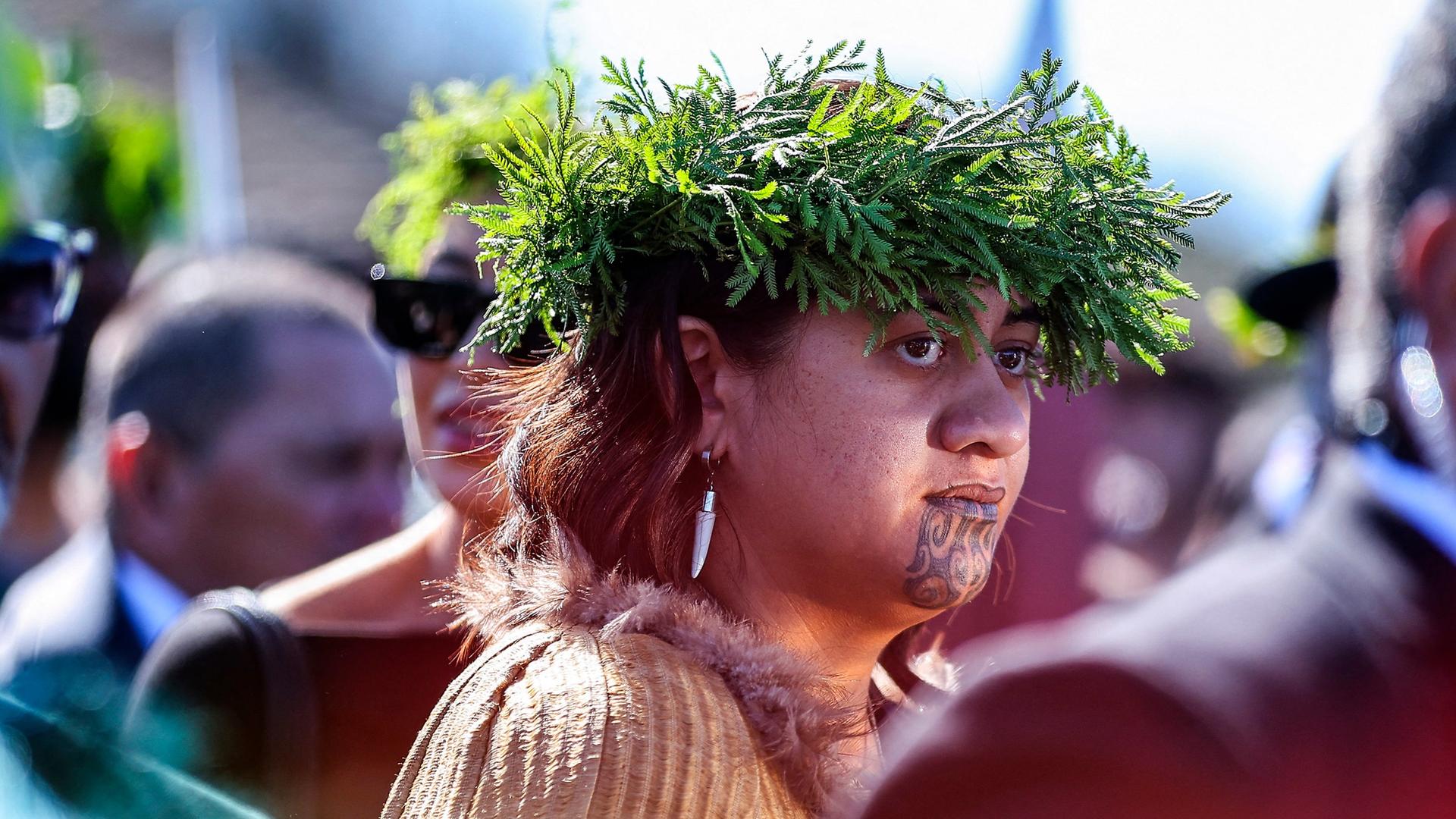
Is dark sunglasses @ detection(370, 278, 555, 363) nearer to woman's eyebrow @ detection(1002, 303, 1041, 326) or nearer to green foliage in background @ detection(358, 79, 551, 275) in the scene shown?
green foliage in background @ detection(358, 79, 551, 275)

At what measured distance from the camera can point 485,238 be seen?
2.18 metres

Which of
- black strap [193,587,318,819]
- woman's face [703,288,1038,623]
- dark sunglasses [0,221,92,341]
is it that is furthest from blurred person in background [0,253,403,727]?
woman's face [703,288,1038,623]

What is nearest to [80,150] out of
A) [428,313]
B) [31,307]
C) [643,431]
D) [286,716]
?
[31,307]

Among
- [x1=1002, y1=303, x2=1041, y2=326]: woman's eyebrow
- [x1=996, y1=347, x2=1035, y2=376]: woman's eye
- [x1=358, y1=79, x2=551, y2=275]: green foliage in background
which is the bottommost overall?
[x1=996, y1=347, x2=1035, y2=376]: woman's eye

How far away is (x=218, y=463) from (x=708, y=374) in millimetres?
2252

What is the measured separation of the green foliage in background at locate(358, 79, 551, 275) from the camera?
328 centimetres

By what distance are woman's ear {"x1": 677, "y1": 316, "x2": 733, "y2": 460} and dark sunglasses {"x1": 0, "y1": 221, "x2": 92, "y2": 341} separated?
2060 millimetres

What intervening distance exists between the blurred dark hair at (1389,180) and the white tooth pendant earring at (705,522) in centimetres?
99

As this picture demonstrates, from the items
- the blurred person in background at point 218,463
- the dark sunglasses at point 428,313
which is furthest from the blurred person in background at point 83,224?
the dark sunglasses at point 428,313

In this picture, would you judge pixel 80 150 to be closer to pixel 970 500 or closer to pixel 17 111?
pixel 17 111

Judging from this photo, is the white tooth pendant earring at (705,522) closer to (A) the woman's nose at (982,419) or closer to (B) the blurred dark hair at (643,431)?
(B) the blurred dark hair at (643,431)

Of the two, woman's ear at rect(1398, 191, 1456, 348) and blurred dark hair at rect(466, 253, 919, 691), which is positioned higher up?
woman's ear at rect(1398, 191, 1456, 348)

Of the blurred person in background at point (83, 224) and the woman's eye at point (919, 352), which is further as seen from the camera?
the blurred person in background at point (83, 224)

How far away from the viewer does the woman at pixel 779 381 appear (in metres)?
1.78
